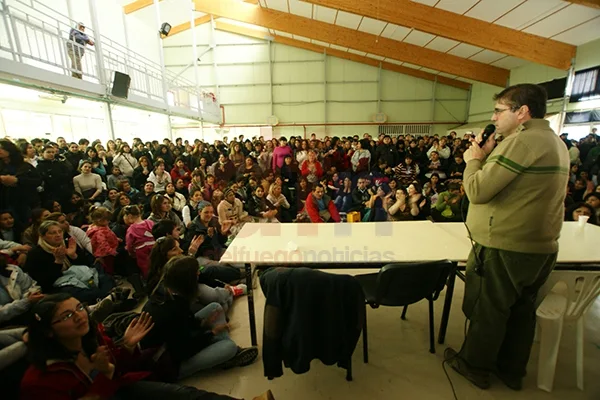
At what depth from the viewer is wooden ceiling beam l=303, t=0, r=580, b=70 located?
5.04 metres

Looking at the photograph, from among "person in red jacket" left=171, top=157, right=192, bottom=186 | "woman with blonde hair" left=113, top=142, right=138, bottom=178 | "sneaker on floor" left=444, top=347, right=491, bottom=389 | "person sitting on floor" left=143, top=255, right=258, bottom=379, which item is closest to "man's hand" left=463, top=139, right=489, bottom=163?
"sneaker on floor" left=444, top=347, right=491, bottom=389

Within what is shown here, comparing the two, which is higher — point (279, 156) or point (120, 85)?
point (120, 85)

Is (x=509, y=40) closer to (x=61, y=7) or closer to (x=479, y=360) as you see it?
(x=479, y=360)

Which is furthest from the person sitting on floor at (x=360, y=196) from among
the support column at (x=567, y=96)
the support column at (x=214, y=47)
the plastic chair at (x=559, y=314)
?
the support column at (x=214, y=47)

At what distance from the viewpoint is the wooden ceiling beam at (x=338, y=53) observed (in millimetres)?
9922

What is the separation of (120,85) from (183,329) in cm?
479

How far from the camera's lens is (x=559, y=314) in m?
1.45

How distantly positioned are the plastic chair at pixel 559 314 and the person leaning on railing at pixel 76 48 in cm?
580

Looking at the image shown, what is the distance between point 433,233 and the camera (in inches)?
81.2

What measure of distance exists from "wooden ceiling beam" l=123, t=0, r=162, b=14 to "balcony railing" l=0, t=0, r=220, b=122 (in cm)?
136

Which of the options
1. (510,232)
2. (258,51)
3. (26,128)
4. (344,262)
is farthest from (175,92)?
(510,232)

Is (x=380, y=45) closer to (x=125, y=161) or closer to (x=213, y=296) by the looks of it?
(x=125, y=161)

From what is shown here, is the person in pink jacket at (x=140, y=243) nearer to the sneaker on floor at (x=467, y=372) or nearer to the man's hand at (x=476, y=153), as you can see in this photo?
the sneaker on floor at (x=467, y=372)

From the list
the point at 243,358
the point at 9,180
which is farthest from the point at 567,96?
the point at 9,180
